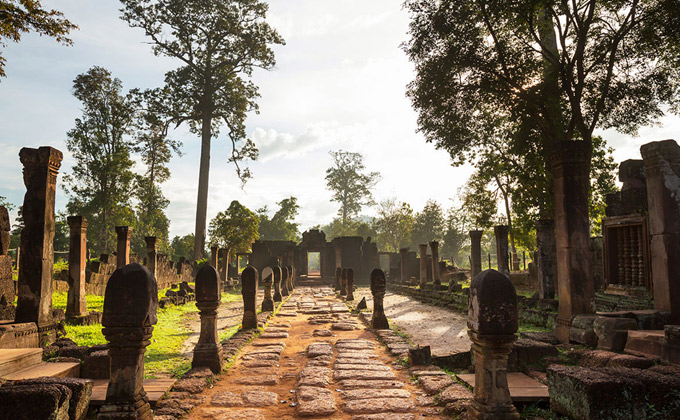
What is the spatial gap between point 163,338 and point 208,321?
12.1 feet

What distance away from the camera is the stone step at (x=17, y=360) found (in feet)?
15.6

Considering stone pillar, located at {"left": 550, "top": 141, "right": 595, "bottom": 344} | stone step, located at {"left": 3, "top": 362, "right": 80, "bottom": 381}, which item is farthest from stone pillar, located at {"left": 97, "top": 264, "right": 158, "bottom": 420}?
stone pillar, located at {"left": 550, "top": 141, "right": 595, "bottom": 344}

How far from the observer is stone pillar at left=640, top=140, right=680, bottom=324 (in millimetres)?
6879

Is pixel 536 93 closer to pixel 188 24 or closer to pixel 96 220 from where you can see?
pixel 188 24

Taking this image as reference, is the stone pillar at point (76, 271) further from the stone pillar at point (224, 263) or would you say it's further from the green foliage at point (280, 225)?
the green foliage at point (280, 225)

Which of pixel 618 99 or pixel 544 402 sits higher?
pixel 618 99

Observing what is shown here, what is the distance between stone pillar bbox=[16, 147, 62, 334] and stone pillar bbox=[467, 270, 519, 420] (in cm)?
730

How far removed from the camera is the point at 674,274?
274 inches

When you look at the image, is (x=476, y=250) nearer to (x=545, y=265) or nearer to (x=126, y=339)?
(x=545, y=265)

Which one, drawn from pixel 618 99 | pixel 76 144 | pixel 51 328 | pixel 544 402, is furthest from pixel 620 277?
pixel 76 144

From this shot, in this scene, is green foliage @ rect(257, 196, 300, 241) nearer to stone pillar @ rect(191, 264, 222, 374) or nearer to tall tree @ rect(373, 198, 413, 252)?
tall tree @ rect(373, 198, 413, 252)

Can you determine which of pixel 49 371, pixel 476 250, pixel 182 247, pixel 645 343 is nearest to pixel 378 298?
pixel 645 343

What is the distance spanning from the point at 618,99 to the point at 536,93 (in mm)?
2441

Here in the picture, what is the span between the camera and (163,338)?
9.12m
